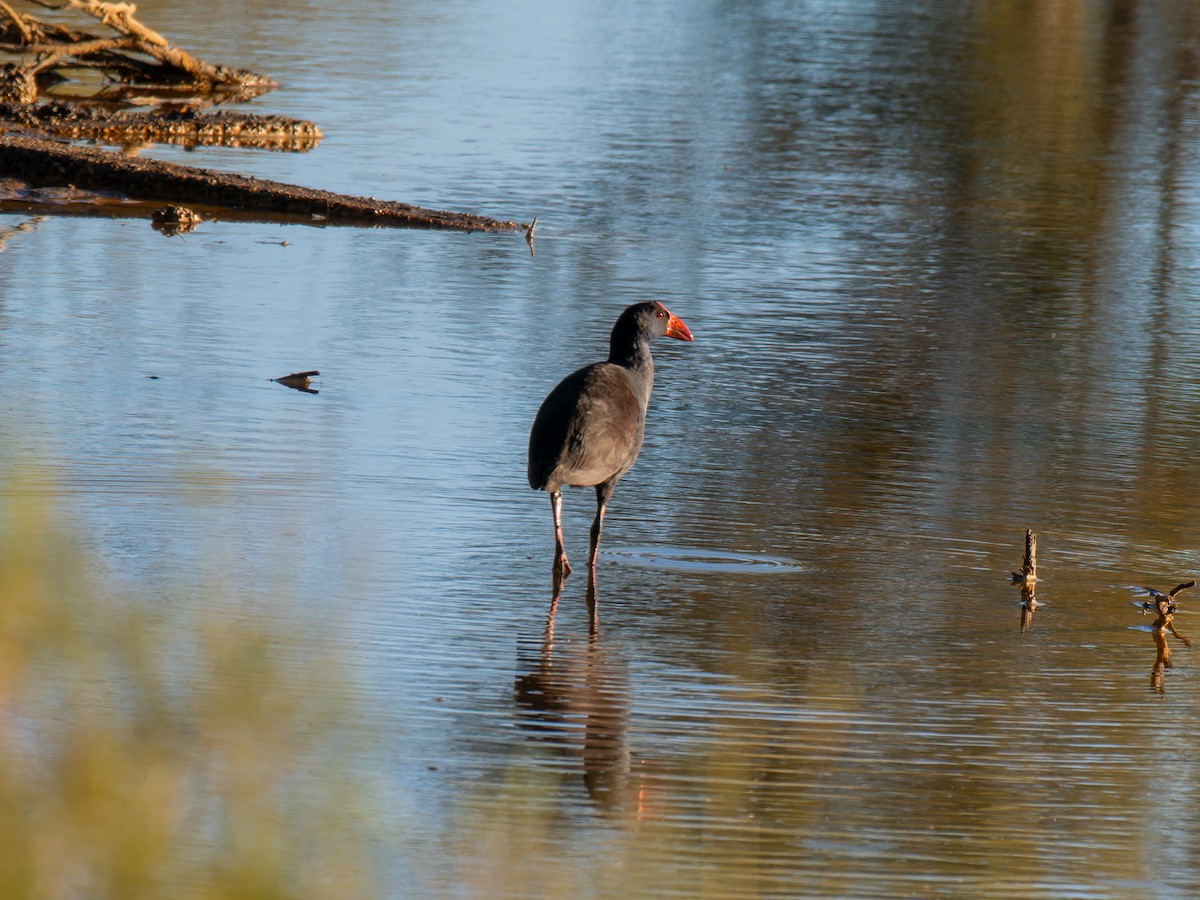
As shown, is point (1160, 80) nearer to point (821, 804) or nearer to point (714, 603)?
point (714, 603)

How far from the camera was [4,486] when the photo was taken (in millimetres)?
8141

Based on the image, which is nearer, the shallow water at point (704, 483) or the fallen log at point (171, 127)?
the shallow water at point (704, 483)

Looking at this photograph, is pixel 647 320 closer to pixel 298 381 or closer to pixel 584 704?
pixel 584 704

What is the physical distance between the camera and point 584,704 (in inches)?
255

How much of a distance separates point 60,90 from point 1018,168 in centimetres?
1172

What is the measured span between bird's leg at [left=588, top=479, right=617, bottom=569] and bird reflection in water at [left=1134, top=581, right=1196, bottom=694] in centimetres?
222

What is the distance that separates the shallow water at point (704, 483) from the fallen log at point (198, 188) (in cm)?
45

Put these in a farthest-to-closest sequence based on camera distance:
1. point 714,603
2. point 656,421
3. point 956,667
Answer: point 656,421
point 714,603
point 956,667

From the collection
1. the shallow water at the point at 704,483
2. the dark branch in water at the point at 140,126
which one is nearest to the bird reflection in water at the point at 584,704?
the shallow water at the point at 704,483

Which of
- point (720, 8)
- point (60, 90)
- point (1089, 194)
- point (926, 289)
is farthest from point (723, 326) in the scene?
point (720, 8)

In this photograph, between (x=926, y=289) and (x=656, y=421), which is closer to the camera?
(x=656, y=421)

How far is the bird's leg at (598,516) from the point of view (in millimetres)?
8008

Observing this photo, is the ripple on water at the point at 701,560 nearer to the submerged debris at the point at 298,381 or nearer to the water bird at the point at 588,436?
the water bird at the point at 588,436

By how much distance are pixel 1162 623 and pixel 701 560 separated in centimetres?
189
